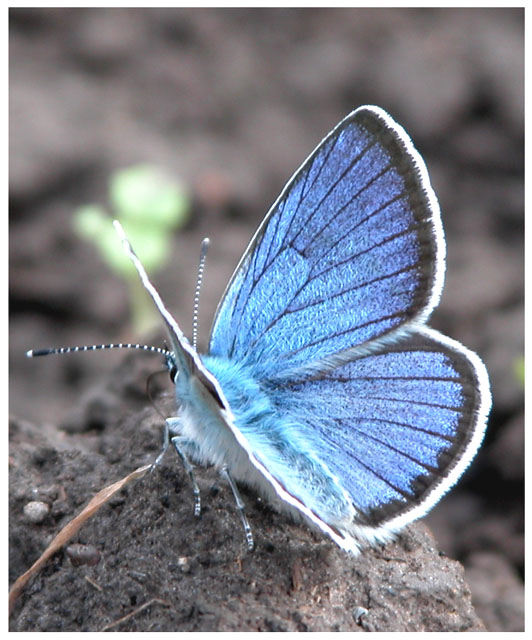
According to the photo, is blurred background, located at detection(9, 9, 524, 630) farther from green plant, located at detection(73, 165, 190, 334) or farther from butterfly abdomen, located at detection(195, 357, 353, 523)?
butterfly abdomen, located at detection(195, 357, 353, 523)

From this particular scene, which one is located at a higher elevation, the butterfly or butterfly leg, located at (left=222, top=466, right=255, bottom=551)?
the butterfly

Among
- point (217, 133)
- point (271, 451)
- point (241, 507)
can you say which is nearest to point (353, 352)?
point (271, 451)

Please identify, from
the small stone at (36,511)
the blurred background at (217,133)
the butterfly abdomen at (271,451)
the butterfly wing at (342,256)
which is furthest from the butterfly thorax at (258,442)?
the blurred background at (217,133)

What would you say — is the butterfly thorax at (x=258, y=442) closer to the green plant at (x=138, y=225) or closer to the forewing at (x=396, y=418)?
the forewing at (x=396, y=418)

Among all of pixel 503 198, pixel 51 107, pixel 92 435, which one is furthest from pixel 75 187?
pixel 503 198

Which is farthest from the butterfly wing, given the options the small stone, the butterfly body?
the small stone

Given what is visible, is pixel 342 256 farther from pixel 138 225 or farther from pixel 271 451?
pixel 138 225
